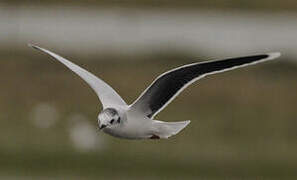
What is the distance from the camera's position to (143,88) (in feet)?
45.2

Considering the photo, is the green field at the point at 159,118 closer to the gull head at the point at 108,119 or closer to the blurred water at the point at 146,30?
the blurred water at the point at 146,30

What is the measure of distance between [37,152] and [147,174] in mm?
958

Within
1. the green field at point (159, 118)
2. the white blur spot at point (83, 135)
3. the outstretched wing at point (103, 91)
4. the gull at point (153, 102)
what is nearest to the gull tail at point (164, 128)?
the gull at point (153, 102)

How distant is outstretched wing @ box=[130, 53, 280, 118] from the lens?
5.52m

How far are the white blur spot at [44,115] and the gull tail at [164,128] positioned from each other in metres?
6.98

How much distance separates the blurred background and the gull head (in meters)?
5.37

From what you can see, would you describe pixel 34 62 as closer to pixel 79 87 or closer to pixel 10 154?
pixel 79 87

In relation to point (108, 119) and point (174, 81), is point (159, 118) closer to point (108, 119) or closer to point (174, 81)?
point (174, 81)

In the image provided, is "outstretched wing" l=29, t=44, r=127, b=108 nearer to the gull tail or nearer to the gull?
the gull

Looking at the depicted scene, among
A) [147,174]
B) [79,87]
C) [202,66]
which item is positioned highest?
[79,87]

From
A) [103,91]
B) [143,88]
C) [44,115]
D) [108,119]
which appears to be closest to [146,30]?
[143,88]

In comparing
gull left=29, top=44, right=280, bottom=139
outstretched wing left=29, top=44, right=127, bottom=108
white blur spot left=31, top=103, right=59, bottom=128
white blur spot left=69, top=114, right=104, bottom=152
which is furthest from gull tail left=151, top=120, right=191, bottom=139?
white blur spot left=31, top=103, right=59, bottom=128

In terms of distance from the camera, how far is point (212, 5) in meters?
20.6

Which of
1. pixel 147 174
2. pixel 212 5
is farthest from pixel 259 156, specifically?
pixel 212 5
